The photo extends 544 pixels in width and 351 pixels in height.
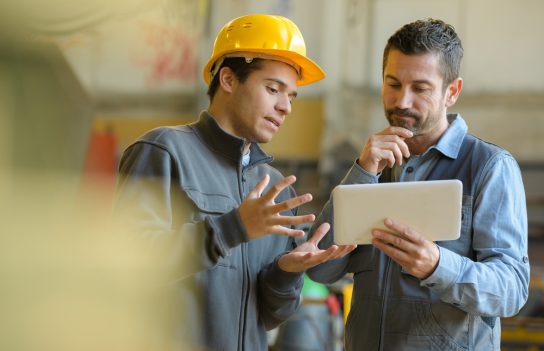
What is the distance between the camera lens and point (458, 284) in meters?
1.77

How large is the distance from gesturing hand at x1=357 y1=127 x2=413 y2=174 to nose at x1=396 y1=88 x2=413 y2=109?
0.28 ft

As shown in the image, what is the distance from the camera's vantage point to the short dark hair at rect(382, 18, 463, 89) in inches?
83.8

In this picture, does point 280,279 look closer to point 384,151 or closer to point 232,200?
point 232,200

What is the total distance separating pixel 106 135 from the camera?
2.31 feet

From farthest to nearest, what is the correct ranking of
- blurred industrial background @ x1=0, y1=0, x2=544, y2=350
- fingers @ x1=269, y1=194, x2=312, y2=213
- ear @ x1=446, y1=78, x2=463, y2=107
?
ear @ x1=446, y1=78, x2=463, y2=107, fingers @ x1=269, y1=194, x2=312, y2=213, blurred industrial background @ x1=0, y1=0, x2=544, y2=350

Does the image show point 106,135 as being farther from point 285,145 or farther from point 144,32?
point 285,145

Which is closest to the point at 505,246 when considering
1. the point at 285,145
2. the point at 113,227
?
the point at 113,227

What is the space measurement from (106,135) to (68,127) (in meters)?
0.24

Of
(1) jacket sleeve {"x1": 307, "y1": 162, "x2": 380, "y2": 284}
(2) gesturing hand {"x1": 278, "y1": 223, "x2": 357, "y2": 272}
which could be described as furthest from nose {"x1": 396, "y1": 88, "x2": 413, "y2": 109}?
(2) gesturing hand {"x1": 278, "y1": 223, "x2": 357, "y2": 272}

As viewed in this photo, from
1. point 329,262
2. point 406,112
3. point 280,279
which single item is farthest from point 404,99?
point 280,279

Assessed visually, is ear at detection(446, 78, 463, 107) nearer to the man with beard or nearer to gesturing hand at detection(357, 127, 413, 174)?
the man with beard

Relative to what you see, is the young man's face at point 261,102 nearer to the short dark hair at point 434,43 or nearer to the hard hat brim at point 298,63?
the hard hat brim at point 298,63

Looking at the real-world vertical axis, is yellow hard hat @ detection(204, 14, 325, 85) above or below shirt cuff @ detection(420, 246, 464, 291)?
above

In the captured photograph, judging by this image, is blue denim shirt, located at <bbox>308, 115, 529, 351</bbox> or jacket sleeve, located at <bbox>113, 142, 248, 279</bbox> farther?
blue denim shirt, located at <bbox>308, 115, 529, 351</bbox>
